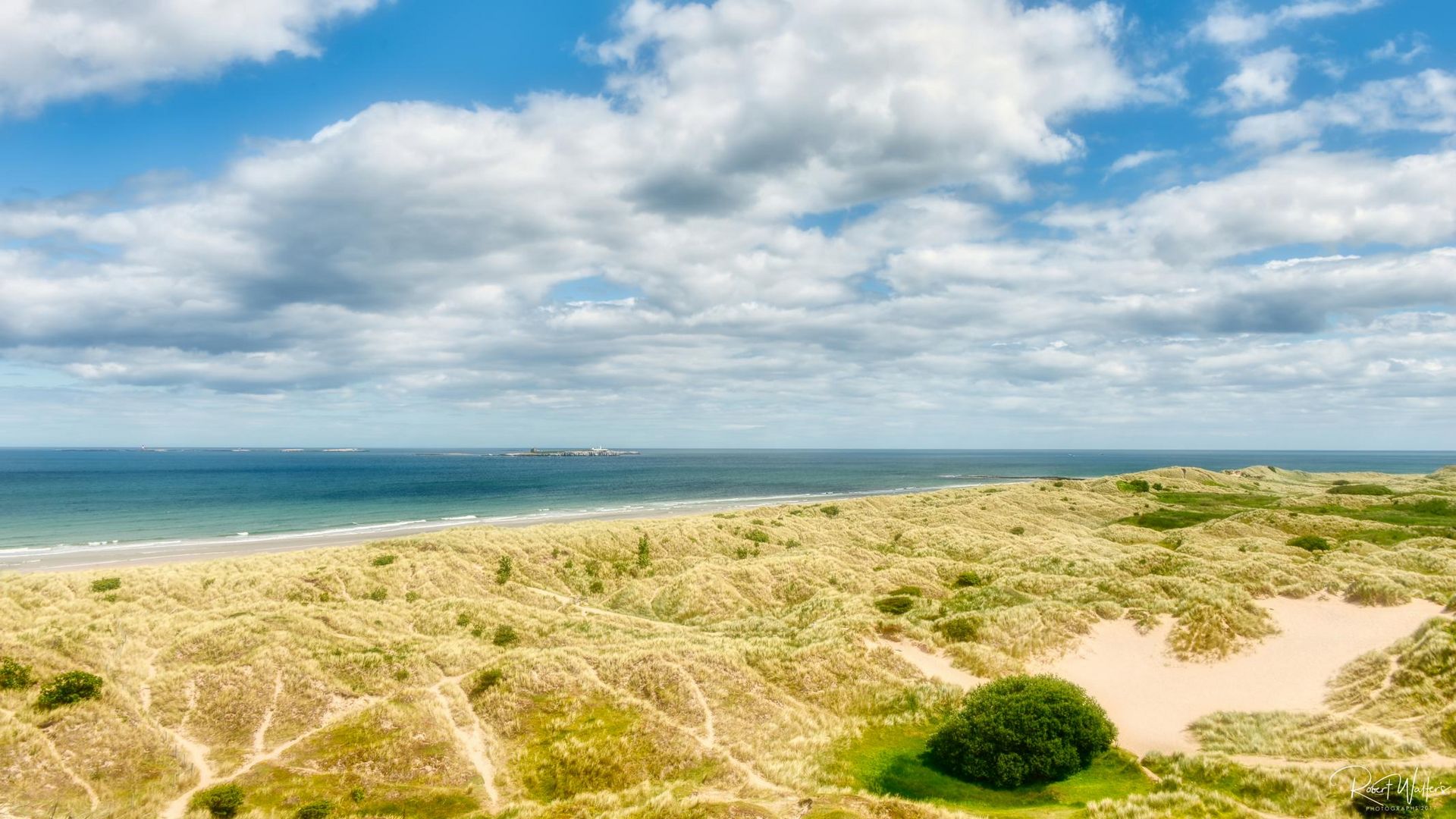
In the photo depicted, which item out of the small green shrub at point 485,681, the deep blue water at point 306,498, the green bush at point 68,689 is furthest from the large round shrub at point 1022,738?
the deep blue water at point 306,498

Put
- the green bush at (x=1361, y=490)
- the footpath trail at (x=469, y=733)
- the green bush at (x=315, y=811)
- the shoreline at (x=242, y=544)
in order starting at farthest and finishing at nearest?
the green bush at (x=1361, y=490), the shoreline at (x=242, y=544), the footpath trail at (x=469, y=733), the green bush at (x=315, y=811)

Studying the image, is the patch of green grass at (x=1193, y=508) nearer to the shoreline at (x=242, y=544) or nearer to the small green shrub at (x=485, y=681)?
the shoreline at (x=242, y=544)

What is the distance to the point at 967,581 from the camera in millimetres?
44812

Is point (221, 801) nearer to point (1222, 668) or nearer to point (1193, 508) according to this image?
point (1222, 668)

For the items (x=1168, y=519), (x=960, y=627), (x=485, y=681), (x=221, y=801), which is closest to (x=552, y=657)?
(x=485, y=681)

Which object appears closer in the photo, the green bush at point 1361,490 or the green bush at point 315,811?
the green bush at point 315,811

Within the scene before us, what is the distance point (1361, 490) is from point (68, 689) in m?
141

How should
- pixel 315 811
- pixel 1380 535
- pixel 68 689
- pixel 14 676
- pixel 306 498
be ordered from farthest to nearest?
pixel 306 498 < pixel 1380 535 < pixel 14 676 < pixel 68 689 < pixel 315 811

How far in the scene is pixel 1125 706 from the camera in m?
26.6

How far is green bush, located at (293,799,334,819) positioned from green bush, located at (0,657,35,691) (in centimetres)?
1300

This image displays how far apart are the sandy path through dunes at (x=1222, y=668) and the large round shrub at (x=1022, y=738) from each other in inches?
123

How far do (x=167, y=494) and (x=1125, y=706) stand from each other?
152419 millimetres

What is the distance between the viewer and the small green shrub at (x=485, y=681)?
26.5 metres

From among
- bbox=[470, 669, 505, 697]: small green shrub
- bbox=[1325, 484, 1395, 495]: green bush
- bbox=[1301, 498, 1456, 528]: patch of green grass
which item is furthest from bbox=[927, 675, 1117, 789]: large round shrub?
bbox=[1325, 484, 1395, 495]: green bush
